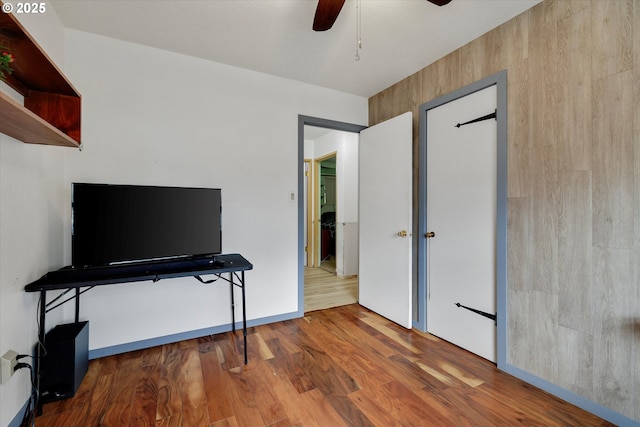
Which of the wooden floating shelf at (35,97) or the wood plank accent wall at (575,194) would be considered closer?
the wooden floating shelf at (35,97)

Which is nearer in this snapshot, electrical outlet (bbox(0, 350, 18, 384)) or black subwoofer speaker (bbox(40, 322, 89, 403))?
electrical outlet (bbox(0, 350, 18, 384))

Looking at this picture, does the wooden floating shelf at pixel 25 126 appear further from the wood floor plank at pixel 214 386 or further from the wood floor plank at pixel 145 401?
the wood floor plank at pixel 214 386

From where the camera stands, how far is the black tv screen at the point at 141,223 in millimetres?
1804

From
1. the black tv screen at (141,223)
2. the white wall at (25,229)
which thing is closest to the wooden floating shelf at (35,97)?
the white wall at (25,229)

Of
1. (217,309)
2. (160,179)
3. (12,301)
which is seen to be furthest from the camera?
(217,309)

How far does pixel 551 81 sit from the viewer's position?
1738mm

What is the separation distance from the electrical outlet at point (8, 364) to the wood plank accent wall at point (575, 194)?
296cm

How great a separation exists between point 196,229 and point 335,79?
206 centimetres

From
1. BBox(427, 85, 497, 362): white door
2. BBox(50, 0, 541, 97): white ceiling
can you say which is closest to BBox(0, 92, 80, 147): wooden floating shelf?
BBox(50, 0, 541, 97): white ceiling

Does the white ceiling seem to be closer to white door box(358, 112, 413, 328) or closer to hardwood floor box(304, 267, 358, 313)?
white door box(358, 112, 413, 328)

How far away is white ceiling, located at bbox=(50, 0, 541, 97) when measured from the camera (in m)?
1.83

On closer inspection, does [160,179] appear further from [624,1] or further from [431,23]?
→ [624,1]

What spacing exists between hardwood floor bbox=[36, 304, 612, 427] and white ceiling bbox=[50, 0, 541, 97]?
256 centimetres

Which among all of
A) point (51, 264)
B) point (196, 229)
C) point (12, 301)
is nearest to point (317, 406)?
point (196, 229)
